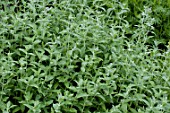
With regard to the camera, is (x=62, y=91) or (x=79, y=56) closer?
(x=62, y=91)

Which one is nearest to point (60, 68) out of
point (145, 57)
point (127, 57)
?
point (127, 57)

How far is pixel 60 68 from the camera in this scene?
3051 mm

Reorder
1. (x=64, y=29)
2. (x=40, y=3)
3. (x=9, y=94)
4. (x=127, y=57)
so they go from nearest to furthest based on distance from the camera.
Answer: (x=9, y=94) < (x=127, y=57) < (x=64, y=29) < (x=40, y=3)

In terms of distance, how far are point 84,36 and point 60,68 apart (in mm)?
469

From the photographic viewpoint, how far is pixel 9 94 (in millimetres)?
2920

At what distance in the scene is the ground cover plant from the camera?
287cm

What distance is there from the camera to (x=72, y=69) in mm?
3104

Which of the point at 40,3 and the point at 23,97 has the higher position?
the point at 40,3

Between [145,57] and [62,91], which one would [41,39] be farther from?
[145,57]

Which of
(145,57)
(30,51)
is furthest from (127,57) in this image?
(30,51)

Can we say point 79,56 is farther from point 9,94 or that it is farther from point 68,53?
point 9,94

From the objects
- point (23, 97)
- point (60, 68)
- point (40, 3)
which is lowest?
point (23, 97)

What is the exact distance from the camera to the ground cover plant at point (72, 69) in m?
2.87

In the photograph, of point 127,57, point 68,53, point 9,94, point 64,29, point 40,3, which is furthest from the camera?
point 40,3
